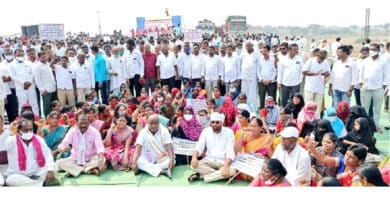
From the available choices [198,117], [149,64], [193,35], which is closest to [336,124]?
[198,117]

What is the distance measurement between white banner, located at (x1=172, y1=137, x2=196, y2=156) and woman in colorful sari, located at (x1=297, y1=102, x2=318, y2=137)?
60.3 inches

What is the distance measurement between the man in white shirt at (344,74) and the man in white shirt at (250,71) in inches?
69.3

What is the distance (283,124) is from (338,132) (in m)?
0.78

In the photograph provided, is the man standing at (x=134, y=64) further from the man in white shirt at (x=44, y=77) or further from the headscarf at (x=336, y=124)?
the headscarf at (x=336, y=124)

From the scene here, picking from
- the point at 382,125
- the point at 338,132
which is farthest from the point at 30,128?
the point at 382,125

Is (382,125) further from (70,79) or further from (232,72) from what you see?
(70,79)

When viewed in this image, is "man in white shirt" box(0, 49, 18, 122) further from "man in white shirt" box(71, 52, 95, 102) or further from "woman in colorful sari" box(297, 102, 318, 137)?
"woman in colorful sari" box(297, 102, 318, 137)

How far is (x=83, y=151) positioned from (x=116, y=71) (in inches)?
153

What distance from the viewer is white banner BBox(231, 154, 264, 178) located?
4.61 metres

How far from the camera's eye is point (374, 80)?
21.7 ft

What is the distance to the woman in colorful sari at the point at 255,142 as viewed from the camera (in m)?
5.02

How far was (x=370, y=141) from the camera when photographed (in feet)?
16.7

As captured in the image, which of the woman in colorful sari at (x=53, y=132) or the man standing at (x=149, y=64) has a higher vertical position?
the man standing at (x=149, y=64)

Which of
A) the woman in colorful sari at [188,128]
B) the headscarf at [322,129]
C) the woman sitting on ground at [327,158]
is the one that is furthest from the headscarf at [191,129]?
the woman sitting on ground at [327,158]
